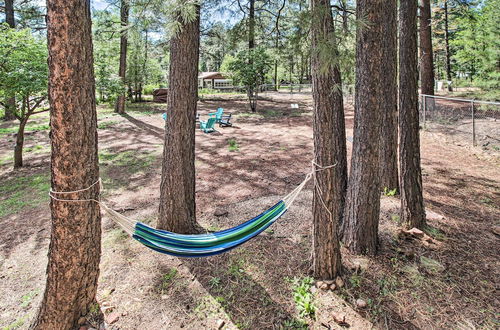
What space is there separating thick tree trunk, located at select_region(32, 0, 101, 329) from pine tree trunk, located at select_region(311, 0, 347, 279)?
1600mm

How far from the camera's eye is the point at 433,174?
4965 millimetres

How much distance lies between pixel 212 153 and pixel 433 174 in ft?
14.9

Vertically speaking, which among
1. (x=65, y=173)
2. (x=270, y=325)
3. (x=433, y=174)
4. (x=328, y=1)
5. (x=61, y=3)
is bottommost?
(x=270, y=325)

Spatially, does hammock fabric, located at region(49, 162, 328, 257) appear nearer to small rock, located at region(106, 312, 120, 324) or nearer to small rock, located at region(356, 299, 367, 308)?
small rock, located at region(106, 312, 120, 324)

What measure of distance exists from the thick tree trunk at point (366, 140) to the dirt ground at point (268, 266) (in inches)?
9.4

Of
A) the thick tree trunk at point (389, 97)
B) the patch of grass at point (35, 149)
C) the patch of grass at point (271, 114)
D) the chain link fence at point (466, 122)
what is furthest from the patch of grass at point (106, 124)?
the chain link fence at point (466, 122)

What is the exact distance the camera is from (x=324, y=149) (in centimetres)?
229

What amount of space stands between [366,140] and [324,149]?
61cm

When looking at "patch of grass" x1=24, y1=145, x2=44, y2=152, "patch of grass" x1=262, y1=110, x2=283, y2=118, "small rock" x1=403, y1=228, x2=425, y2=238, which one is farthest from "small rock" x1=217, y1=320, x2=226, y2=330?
"patch of grass" x1=262, y1=110, x2=283, y2=118

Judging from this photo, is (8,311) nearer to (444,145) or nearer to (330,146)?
(330,146)

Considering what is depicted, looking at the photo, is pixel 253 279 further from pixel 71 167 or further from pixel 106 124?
pixel 106 124

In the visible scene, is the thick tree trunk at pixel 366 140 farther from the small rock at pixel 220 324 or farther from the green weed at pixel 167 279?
the green weed at pixel 167 279

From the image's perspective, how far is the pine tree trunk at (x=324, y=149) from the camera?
2145mm

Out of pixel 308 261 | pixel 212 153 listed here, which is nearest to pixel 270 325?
pixel 308 261
